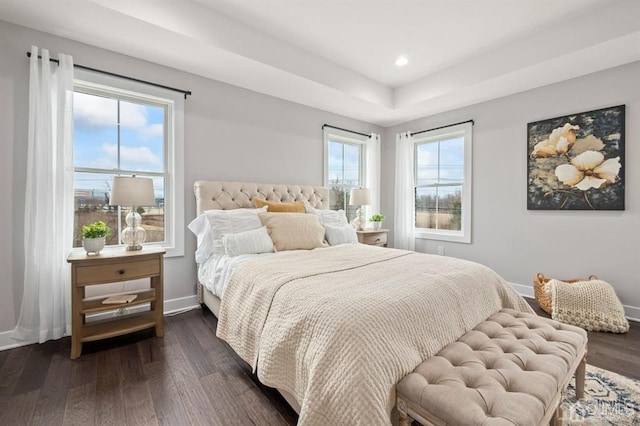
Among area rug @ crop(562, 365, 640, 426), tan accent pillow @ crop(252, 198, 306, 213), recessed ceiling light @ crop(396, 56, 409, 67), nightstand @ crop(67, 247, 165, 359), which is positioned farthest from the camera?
recessed ceiling light @ crop(396, 56, 409, 67)

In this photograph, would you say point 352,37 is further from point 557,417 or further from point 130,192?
point 557,417

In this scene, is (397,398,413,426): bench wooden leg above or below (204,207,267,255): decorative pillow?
Result: below

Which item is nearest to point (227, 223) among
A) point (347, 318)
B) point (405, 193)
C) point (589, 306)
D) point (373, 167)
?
point (347, 318)

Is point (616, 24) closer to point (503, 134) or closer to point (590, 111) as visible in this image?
point (590, 111)

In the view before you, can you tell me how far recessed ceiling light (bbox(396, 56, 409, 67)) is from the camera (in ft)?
10.7

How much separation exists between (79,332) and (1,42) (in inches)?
89.3

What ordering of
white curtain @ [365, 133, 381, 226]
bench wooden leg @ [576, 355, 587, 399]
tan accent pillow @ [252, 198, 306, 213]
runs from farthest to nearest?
white curtain @ [365, 133, 381, 226], tan accent pillow @ [252, 198, 306, 213], bench wooden leg @ [576, 355, 587, 399]

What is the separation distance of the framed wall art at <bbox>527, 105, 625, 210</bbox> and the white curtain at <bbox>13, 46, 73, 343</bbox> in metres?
4.63

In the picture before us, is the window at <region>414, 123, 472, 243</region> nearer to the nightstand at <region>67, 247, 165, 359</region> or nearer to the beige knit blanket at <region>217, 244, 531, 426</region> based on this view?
the beige knit blanket at <region>217, 244, 531, 426</region>

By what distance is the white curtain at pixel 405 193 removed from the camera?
454cm

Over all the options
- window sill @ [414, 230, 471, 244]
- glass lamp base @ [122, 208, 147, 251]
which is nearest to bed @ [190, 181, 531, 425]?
glass lamp base @ [122, 208, 147, 251]

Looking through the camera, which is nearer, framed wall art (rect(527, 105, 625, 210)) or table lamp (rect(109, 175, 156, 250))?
table lamp (rect(109, 175, 156, 250))

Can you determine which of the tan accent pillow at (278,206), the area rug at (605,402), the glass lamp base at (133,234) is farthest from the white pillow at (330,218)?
the area rug at (605,402)

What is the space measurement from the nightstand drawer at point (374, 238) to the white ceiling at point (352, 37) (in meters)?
1.84
